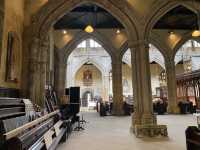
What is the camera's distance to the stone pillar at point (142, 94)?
227 inches

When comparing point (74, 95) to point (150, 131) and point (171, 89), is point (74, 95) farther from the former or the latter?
point (171, 89)

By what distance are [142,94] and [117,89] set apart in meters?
6.49

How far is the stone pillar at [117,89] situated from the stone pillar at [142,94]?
6108 mm

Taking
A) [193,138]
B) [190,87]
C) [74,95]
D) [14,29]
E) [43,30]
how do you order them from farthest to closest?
1. [190,87]
2. [74,95]
3. [43,30]
4. [14,29]
5. [193,138]

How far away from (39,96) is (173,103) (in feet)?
33.2

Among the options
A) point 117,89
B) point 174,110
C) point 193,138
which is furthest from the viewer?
point 174,110

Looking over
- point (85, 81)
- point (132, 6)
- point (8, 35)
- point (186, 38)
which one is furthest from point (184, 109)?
point (85, 81)

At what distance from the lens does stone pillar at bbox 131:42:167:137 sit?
575 cm

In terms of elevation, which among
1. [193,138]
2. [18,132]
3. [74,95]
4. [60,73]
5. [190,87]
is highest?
[60,73]

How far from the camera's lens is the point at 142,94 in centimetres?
652

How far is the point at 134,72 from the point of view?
22.5 feet

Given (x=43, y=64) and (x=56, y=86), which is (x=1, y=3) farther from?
(x=56, y=86)

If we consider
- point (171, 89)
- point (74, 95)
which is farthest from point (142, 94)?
point (171, 89)

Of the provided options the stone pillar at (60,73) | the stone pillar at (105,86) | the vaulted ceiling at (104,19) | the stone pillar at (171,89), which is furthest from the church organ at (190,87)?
the stone pillar at (60,73)
